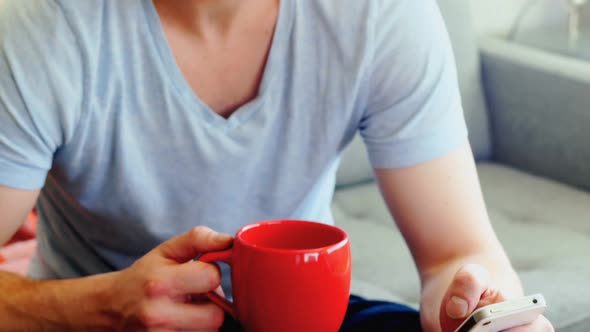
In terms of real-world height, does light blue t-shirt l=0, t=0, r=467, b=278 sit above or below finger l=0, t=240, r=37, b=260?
above

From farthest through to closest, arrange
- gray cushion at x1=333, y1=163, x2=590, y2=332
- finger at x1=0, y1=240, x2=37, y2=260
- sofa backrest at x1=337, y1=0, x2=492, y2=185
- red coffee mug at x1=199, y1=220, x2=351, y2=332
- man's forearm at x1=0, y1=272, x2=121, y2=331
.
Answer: sofa backrest at x1=337, y1=0, x2=492, y2=185 → finger at x1=0, y1=240, x2=37, y2=260 → gray cushion at x1=333, y1=163, x2=590, y2=332 → man's forearm at x1=0, y1=272, x2=121, y2=331 → red coffee mug at x1=199, y1=220, x2=351, y2=332

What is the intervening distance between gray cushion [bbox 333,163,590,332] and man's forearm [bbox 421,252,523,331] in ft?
1.14

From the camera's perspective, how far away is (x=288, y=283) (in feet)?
2.16

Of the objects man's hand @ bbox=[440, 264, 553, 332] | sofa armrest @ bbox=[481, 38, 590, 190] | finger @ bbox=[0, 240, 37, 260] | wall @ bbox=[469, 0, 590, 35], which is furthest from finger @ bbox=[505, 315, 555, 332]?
wall @ bbox=[469, 0, 590, 35]

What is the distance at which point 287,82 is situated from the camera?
3.08ft

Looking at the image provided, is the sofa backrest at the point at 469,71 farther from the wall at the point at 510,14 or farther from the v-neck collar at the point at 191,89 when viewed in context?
the v-neck collar at the point at 191,89

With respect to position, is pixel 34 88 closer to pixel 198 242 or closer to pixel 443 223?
pixel 198 242

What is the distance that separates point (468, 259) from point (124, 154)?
0.40 m

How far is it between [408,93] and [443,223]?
156mm

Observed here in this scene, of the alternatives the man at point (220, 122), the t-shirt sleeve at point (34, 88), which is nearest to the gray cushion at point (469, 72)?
the man at point (220, 122)

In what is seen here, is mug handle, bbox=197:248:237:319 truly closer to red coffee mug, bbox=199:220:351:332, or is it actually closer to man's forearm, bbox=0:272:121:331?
red coffee mug, bbox=199:220:351:332

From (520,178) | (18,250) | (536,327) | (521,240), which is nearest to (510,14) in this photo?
(520,178)

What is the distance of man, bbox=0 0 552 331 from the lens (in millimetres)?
850

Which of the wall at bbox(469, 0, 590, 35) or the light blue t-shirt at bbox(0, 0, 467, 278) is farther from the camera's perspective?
the wall at bbox(469, 0, 590, 35)
